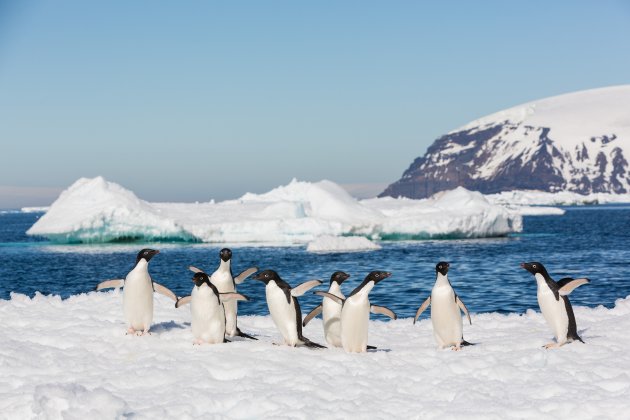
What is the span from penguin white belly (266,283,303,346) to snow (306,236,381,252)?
106 ft

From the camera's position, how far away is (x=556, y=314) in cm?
1012

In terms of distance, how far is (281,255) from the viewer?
41656 millimetres

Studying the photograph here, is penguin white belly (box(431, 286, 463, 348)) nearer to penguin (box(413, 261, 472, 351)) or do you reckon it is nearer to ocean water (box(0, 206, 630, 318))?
penguin (box(413, 261, 472, 351))

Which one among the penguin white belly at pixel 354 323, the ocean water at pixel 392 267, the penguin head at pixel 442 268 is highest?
the penguin head at pixel 442 268

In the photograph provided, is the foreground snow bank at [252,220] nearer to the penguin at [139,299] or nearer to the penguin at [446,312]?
the penguin at [139,299]

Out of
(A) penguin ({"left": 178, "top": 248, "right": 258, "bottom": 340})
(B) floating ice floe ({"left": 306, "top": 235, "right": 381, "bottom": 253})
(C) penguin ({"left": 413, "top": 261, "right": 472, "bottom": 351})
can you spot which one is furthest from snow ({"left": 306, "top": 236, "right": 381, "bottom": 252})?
(C) penguin ({"left": 413, "top": 261, "right": 472, "bottom": 351})

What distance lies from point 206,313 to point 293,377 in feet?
6.44

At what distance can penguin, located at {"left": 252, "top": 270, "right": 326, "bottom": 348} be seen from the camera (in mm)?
9977

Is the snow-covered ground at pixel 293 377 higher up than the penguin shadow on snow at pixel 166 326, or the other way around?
the penguin shadow on snow at pixel 166 326

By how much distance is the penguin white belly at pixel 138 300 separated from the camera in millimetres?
10516

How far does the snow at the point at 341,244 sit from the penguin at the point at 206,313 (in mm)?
32579

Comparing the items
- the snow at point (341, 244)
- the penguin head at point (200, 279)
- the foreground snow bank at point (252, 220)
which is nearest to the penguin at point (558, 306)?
the penguin head at point (200, 279)

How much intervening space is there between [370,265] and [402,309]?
604 inches

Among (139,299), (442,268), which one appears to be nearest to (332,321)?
(442,268)
